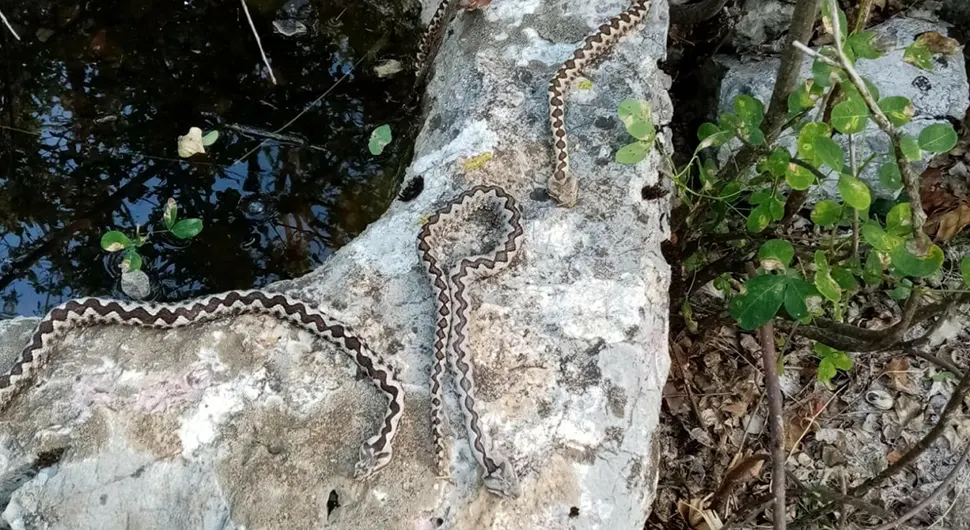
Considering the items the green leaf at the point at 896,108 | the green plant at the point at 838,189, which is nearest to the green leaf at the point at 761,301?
the green plant at the point at 838,189

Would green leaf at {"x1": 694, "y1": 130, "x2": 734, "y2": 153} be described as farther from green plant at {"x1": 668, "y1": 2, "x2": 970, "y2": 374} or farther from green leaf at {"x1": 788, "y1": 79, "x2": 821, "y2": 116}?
green leaf at {"x1": 788, "y1": 79, "x2": 821, "y2": 116}

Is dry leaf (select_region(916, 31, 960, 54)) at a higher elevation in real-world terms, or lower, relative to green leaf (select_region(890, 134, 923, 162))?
higher

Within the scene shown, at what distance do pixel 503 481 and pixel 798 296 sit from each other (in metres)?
1.89

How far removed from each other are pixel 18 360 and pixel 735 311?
13.8 feet

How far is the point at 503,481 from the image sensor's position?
420cm

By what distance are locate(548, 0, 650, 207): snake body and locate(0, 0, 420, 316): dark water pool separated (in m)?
1.86

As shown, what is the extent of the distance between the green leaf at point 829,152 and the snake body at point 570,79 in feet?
5.49

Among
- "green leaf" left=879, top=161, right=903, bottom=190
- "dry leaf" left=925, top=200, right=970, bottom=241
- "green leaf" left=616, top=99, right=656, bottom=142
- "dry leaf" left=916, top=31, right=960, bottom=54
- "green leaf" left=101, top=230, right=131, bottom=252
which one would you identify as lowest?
"dry leaf" left=925, top=200, right=970, bottom=241

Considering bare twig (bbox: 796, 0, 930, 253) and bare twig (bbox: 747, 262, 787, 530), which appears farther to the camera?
bare twig (bbox: 747, 262, 787, 530)

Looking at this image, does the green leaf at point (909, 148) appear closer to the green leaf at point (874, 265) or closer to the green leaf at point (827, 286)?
the green leaf at point (874, 265)

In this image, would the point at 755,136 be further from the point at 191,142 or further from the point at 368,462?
the point at 191,142

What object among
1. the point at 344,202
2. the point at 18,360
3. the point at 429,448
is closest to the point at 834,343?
the point at 429,448

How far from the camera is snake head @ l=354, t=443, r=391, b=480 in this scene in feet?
14.1

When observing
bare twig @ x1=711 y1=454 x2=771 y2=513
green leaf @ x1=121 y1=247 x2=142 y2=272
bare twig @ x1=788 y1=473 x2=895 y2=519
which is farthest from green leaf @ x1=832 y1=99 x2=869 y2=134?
green leaf @ x1=121 y1=247 x2=142 y2=272
